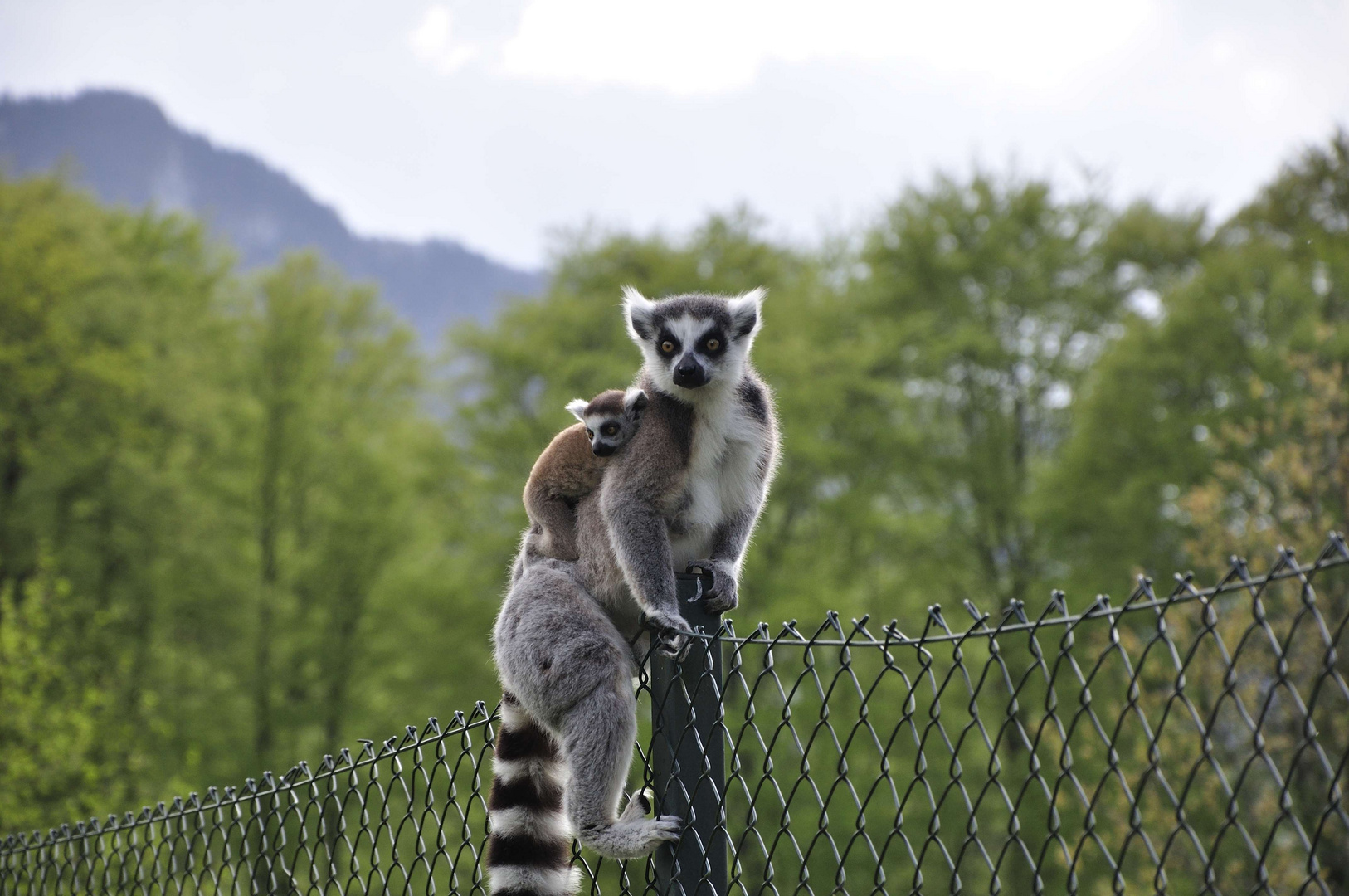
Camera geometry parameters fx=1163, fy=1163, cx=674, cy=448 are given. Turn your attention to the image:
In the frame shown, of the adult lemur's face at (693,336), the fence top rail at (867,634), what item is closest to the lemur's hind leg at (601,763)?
the fence top rail at (867,634)

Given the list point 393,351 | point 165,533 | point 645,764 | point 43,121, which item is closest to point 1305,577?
point 645,764

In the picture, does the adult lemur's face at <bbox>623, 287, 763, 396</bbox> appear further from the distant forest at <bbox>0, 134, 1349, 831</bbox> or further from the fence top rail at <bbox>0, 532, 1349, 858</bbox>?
the distant forest at <bbox>0, 134, 1349, 831</bbox>

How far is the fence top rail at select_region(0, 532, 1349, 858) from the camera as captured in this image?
1.29m

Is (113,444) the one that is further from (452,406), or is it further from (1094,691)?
(1094,691)

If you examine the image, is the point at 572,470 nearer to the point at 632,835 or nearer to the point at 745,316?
the point at 745,316

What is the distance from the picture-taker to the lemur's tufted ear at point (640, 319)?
3818mm

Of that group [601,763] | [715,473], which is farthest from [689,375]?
[601,763]

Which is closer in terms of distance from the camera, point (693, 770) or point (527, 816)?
point (693, 770)

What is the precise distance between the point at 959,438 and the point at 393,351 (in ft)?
34.0

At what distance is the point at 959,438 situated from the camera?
1742 centimetres

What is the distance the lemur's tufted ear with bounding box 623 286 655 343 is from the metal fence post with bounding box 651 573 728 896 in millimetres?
1572

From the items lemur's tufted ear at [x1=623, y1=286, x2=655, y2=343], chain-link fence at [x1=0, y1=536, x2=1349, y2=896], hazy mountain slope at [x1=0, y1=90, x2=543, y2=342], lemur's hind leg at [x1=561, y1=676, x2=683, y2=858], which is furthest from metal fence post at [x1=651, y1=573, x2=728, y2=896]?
hazy mountain slope at [x1=0, y1=90, x2=543, y2=342]

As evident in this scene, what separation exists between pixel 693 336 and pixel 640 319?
341 millimetres

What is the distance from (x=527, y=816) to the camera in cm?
284
